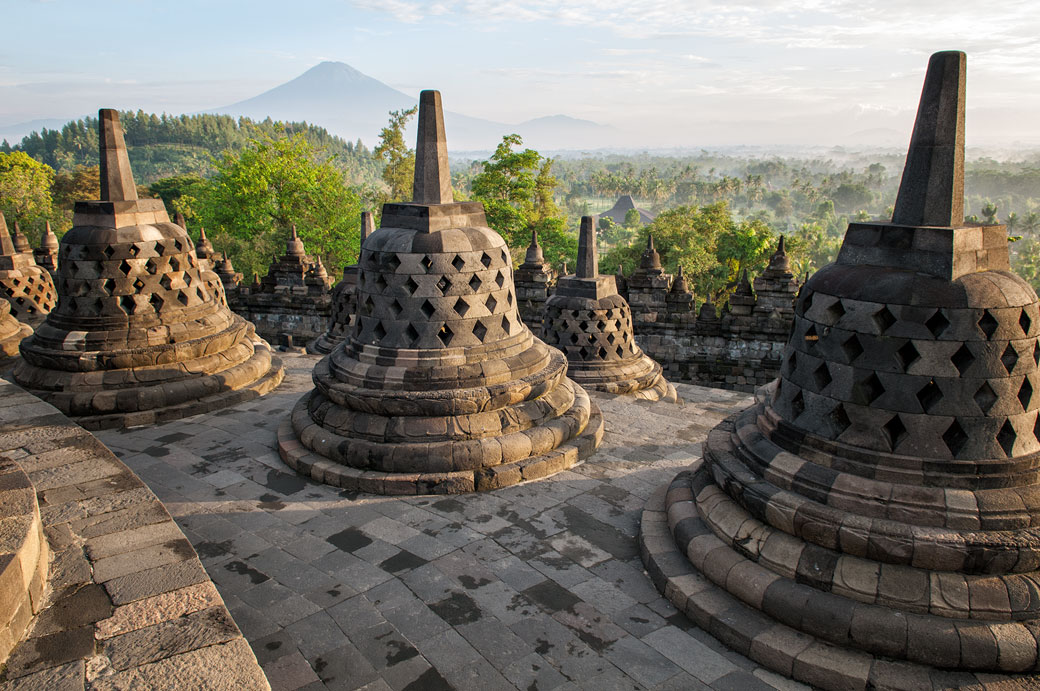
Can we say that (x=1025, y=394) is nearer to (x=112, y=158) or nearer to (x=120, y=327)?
(x=120, y=327)

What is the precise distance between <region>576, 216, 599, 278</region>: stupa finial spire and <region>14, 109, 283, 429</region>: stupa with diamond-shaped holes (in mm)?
6299

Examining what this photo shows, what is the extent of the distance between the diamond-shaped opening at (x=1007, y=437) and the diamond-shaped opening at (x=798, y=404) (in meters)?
1.07

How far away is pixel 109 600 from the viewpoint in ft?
8.90

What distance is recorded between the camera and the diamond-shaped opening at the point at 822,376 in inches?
161

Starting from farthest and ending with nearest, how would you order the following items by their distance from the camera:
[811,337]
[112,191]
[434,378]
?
1. [112,191]
2. [434,378]
3. [811,337]

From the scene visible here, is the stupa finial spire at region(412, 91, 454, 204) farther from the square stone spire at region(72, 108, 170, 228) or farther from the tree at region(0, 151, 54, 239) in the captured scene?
the tree at region(0, 151, 54, 239)

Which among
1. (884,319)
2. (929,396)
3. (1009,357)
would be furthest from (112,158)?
(1009,357)

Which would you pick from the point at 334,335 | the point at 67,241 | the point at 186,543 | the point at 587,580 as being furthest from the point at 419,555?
the point at 334,335

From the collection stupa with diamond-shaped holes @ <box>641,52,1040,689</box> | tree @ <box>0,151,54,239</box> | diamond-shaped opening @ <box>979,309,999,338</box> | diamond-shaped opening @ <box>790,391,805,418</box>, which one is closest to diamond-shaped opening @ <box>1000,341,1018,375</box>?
stupa with diamond-shaped holes @ <box>641,52,1040,689</box>

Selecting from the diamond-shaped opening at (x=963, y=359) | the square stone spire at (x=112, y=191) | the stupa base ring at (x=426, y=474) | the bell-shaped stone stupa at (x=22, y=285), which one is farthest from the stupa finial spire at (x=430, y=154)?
the bell-shaped stone stupa at (x=22, y=285)

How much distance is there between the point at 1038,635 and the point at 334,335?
12426mm

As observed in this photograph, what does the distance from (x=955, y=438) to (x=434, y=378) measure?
4229mm

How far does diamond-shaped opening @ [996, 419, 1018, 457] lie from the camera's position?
3.78 metres

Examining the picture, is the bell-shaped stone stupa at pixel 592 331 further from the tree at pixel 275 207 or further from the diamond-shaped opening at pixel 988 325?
the tree at pixel 275 207
